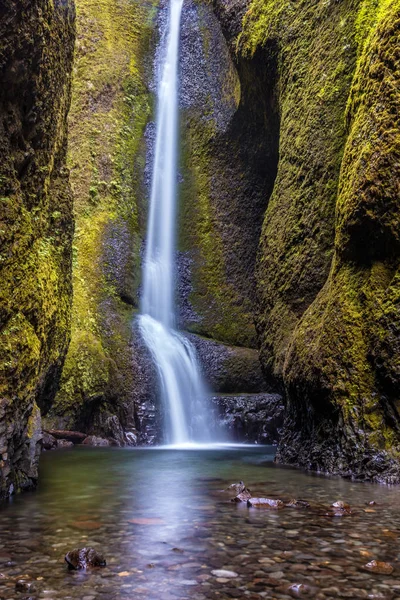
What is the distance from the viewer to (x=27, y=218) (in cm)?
614

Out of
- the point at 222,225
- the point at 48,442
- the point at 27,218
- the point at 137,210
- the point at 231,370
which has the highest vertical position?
the point at 137,210

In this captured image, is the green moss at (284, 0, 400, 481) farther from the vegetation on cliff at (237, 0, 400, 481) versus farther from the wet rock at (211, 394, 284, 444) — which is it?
the wet rock at (211, 394, 284, 444)

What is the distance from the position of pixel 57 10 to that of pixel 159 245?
1109cm

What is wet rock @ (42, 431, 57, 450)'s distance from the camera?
10918 millimetres

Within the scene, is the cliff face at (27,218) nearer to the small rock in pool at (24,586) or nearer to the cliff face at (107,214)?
the small rock in pool at (24,586)

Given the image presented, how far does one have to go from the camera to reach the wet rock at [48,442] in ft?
35.8

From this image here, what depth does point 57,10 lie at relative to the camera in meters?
7.09

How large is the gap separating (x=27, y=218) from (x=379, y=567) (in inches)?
192

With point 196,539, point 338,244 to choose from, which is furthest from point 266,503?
point 338,244

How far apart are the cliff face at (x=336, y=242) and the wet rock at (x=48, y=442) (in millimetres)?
4600

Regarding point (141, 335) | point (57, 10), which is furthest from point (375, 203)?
point (141, 335)

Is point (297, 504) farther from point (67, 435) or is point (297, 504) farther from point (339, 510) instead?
point (67, 435)

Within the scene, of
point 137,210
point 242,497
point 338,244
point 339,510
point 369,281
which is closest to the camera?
point 339,510

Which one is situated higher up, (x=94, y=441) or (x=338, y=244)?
(x=338, y=244)
